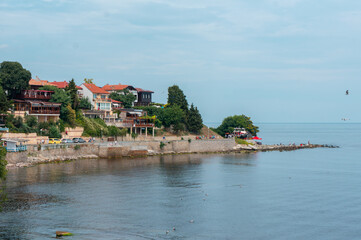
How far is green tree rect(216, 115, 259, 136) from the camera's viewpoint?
410 feet

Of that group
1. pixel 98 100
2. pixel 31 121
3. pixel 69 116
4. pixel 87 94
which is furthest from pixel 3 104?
A: pixel 87 94

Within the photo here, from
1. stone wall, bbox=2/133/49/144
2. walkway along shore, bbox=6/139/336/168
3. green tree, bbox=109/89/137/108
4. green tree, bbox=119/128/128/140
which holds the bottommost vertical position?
walkway along shore, bbox=6/139/336/168

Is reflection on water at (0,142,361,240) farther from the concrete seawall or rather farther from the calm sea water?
the concrete seawall

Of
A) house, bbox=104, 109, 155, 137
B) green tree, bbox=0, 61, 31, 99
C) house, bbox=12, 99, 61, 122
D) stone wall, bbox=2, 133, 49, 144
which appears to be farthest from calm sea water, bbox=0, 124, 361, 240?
green tree, bbox=0, 61, 31, 99

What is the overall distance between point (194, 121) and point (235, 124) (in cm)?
1880

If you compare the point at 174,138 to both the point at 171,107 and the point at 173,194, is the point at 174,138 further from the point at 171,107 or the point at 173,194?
the point at 173,194

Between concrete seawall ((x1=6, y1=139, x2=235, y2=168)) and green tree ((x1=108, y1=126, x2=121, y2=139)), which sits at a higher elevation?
green tree ((x1=108, y1=126, x2=121, y2=139))

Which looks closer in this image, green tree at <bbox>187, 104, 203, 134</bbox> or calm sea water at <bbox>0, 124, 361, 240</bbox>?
calm sea water at <bbox>0, 124, 361, 240</bbox>

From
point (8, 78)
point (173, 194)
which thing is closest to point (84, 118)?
point (8, 78)

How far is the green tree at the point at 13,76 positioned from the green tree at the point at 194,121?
132 ft

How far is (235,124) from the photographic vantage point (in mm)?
125062

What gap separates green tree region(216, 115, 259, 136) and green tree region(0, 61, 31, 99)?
57835mm

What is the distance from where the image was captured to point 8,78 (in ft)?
277

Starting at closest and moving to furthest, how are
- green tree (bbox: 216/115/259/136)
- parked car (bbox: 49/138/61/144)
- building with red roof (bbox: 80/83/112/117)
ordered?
parked car (bbox: 49/138/61/144) < building with red roof (bbox: 80/83/112/117) < green tree (bbox: 216/115/259/136)
